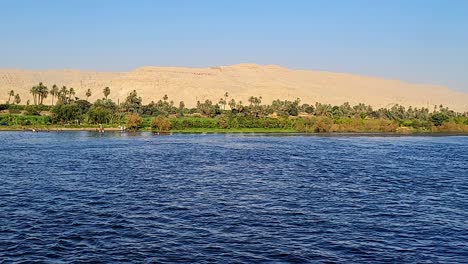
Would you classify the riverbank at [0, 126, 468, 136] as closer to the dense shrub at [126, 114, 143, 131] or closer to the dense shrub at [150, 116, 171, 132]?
the dense shrub at [150, 116, 171, 132]

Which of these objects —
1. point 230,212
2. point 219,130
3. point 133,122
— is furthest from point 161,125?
point 230,212

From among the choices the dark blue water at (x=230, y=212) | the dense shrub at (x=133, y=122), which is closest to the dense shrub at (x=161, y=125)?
the dense shrub at (x=133, y=122)

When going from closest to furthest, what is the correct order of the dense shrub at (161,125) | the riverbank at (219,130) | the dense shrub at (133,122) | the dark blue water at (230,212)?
the dark blue water at (230,212)
the riverbank at (219,130)
the dense shrub at (133,122)
the dense shrub at (161,125)

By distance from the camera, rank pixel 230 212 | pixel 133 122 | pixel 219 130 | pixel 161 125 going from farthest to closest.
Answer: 1. pixel 219 130
2. pixel 161 125
3. pixel 133 122
4. pixel 230 212

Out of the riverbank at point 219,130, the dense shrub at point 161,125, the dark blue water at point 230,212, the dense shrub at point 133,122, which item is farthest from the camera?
the dense shrub at point 161,125

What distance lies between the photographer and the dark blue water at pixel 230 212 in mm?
24969

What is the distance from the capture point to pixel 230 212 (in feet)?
110

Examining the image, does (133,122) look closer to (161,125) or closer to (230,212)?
(161,125)

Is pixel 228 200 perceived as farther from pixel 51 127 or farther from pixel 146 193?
pixel 51 127

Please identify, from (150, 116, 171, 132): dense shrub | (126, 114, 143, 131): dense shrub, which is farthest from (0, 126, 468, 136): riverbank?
(126, 114, 143, 131): dense shrub

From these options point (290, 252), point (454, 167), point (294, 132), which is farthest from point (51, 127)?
point (290, 252)

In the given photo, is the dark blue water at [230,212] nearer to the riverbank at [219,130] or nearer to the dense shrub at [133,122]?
the dense shrub at [133,122]

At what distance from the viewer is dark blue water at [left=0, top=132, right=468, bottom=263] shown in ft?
81.9

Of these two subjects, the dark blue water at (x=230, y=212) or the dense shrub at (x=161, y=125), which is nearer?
the dark blue water at (x=230, y=212)
